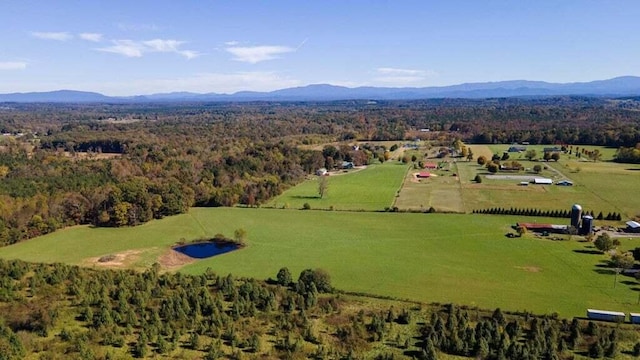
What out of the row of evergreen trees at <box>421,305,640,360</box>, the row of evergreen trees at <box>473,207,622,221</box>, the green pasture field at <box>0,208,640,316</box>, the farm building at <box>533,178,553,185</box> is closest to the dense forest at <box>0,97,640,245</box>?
the green pasture field at <box>0,208,640,316</box>

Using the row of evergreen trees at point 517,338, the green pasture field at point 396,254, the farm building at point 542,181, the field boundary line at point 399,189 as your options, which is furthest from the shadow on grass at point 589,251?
the farm building at point 542,181

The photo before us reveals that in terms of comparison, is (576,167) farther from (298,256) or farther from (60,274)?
(60,274)

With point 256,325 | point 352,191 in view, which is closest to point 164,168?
point 352,191

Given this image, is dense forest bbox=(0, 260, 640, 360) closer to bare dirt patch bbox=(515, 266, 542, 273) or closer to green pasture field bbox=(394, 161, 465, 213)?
bare dirt patch bbox=(515, 266, 542, 273)

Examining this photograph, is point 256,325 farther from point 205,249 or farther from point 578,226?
point 578,226

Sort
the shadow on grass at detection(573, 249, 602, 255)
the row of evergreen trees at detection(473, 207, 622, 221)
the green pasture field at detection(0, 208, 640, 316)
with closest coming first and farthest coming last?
the green pasture field at detection(0, 208, 640, 316) < the shadow on grass at detection(573, 249, 602, 255) < the row of evergreen trees at detection(473, 207, 622, 221)

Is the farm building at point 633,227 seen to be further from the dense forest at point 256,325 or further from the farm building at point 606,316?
the dense forest at point 256,325
